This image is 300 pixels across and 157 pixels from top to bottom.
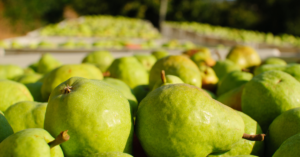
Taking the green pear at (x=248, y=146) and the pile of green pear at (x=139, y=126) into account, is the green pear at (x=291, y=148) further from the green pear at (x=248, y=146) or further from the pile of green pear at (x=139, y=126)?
the green pear at (x=248, y=146)

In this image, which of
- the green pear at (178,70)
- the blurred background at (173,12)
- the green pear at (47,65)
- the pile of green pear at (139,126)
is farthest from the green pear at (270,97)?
the blurred background at (173,12)

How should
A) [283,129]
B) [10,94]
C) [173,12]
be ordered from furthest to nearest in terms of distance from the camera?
[173,12], [10,94], [283,129]

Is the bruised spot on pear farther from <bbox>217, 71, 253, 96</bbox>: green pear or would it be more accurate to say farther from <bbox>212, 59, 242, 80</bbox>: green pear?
<bbox>212, 59, 242, 80</bbox>: green pear

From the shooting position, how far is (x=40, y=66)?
317 cm

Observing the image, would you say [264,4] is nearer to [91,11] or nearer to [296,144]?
[91,11]

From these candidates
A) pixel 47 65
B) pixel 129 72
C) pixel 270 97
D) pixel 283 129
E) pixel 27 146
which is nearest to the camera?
pixel 27 146

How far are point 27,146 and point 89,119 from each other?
0.26 metres

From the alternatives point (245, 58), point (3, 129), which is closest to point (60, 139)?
point (3, 129)

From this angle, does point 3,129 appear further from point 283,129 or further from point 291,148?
point 283,129

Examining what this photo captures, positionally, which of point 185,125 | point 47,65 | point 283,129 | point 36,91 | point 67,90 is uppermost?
point 67,90

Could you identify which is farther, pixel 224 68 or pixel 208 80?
pixel 224 68

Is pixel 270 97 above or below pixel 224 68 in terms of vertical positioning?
above

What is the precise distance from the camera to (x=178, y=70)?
84.0 inches

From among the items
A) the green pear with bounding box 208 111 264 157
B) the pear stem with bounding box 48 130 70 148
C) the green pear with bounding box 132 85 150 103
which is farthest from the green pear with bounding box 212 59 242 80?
the pear stem with bounding box 48 130 70 148
